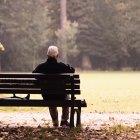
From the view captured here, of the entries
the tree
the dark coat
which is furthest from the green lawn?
the tree

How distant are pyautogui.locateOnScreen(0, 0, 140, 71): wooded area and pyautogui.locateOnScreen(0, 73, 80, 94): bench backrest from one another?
52115 millimetres

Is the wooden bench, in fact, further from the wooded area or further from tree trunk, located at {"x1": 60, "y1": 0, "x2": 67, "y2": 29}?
tree trunk, located at {"x1": 60, "y1": 0, "x2": 67, "y2": 29}

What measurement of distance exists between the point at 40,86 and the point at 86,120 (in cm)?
226

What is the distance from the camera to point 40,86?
8.97 m

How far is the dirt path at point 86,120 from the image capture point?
32.7ft

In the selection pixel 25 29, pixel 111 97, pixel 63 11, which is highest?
pixel 63 11

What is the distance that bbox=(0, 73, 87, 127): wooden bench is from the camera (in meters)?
8.87

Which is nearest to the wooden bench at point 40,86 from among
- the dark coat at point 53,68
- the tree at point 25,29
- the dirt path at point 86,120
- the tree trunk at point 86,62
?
the dark coat at point 53,68

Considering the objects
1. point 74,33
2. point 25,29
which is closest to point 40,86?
point 25,29

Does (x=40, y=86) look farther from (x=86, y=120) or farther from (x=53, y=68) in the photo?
(x=86, y=120)

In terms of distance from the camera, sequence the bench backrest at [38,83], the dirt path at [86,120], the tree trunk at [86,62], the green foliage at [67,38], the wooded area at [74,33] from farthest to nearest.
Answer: the tree trunk at [86,62] < the green foliage at [67,38] < the wooded area at [74,33] < the dirt path at [86,120] < the bench backrest at [38,83]

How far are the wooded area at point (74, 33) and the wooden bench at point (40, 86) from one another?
52133 millimetres

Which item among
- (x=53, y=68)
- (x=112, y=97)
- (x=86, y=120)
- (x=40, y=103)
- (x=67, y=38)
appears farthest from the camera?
(x=67, y=38)

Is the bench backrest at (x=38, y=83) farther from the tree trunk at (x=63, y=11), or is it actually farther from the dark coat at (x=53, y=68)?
the tree trunk at (x=63, y=11)
